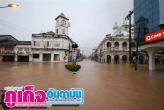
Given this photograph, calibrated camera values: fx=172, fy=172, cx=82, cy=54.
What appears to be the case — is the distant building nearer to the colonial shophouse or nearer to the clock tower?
the colonial shophouse

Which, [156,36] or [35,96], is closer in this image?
[35,96]

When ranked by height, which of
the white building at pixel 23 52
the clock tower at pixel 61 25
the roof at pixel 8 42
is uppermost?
the clock tower at pixel 61 25

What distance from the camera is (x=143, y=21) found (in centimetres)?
5103

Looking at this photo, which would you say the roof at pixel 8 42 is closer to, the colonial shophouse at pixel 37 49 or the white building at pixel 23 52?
the colonial shophouse at pixel 37 49

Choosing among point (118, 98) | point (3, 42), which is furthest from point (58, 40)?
point (118, 98)

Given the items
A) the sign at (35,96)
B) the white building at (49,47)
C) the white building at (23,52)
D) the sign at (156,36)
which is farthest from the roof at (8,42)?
the sign at (35,96)

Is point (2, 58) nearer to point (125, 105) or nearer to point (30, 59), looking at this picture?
point (30, 59)

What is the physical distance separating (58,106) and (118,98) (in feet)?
10.2

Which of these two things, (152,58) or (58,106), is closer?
(58,106)

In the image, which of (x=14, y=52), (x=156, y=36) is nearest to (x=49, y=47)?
(x=14, y=52)

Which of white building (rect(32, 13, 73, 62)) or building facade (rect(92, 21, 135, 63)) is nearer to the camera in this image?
white building (rect(32, 13, 73, 62))

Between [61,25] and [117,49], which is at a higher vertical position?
[61,25]

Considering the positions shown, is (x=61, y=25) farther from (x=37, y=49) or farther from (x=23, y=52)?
(x=23, y=52)

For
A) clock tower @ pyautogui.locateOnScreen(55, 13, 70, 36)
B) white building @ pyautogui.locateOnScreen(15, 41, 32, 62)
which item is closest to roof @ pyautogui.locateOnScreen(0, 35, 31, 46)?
white building @ pyautogui.locateOnScreen(15, 41, 32, 62)
